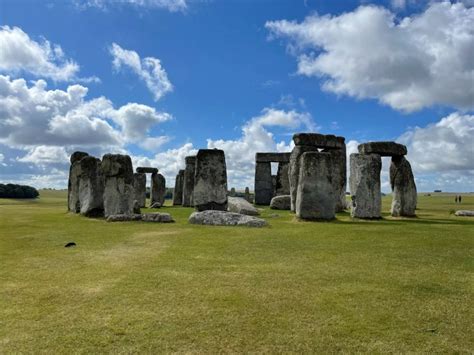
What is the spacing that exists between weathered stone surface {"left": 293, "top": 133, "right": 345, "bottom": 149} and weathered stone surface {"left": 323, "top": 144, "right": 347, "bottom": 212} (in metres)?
0.68

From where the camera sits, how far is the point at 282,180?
32719mm

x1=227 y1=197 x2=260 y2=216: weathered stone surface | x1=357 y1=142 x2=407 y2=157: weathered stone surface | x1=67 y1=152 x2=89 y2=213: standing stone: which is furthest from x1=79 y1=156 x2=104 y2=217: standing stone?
x1=357 y1=142 x2=407 y2=157: weathered stone surface

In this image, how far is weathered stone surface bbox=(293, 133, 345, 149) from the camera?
76.6 ft

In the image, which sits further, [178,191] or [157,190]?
[178,191]

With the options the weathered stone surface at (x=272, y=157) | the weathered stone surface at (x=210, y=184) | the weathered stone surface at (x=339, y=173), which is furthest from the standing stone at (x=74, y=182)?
the weathered stone surface at (x=339, y=173)

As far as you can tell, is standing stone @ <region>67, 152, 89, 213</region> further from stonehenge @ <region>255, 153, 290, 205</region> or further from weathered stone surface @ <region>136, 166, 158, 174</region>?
stonehenge @ <region>255, 153, 290, 205</region>

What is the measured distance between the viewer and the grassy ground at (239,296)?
16.5 ft

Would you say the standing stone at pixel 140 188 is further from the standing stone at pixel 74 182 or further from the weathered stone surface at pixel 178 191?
the standing stone at pixel 74 182

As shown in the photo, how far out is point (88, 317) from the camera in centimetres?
578

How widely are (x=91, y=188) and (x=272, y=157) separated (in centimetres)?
1589

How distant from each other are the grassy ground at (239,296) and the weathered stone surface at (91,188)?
29.2 feet

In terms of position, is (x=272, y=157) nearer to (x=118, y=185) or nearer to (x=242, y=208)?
(x=242, y=208)

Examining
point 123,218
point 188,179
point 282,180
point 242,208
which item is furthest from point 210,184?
point 282,180

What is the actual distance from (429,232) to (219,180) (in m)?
9.28
